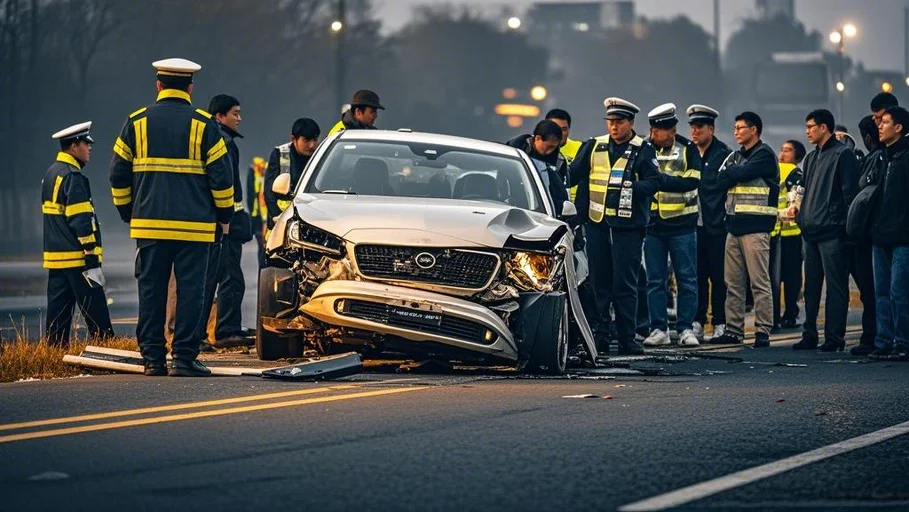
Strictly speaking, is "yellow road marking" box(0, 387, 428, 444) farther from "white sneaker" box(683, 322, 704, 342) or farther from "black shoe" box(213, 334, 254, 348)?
"white sneaker" box(683, 322, 704, 342)

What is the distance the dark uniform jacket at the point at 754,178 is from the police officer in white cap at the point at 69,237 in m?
5.65

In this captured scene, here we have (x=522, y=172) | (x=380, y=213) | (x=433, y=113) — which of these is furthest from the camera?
(x=433, y=113)

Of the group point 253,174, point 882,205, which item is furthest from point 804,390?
point 253,174

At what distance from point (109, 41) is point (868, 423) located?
166 ft

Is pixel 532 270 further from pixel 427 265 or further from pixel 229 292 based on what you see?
pixel 229 292

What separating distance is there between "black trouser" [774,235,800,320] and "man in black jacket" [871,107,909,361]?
493cm

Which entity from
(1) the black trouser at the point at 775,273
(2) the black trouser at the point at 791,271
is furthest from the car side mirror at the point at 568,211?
(2) the black trouser at the point at 791,271

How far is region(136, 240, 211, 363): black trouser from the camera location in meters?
11.1

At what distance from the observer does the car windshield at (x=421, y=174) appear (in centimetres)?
1213

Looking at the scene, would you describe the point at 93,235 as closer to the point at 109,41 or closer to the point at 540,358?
the point at 540,358

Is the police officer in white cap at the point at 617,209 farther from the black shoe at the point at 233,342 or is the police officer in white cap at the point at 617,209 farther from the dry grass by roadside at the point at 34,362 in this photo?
the dry grass by roadside at the point at 34,362

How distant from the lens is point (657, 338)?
15.4 metres

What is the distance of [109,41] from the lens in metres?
57.1

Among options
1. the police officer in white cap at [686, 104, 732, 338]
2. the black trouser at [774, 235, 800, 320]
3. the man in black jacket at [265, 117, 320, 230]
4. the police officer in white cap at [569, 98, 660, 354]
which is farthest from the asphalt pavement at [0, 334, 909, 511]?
the black trouser at [774, 235, 800, 320]
